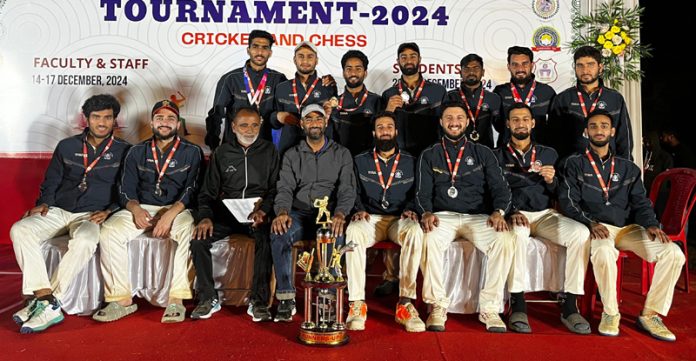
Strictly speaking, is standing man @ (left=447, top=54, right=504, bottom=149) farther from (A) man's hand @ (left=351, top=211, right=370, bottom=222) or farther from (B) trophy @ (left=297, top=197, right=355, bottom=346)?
(B) trophy @ (left=297, top=197, right=355, bottom=346)

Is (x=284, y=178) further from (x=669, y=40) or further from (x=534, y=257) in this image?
(x=669, y=40)

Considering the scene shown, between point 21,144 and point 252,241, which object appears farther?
point 21,144

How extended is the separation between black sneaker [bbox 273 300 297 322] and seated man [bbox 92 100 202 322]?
0.66 metres

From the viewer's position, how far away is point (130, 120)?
665 cm

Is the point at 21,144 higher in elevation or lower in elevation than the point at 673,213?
higher

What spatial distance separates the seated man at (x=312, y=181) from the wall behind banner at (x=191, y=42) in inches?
77.3

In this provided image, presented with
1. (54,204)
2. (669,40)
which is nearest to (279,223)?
(54,204)

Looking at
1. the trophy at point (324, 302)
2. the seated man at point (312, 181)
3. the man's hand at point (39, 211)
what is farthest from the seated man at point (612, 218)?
the man's hand at point (39, 211)

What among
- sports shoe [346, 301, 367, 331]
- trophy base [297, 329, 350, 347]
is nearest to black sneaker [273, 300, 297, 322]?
sports shoe [346, 301, 367, 331]

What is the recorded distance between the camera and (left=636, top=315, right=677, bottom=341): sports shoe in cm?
394

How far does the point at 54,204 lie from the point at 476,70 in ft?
11.9

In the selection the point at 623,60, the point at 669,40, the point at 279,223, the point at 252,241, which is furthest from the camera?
the point at 669,40

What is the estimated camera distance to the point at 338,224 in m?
4.42

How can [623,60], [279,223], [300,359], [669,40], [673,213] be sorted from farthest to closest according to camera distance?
[669,40] → [623,60] → [673,213] → [279,223] → [300,359]
